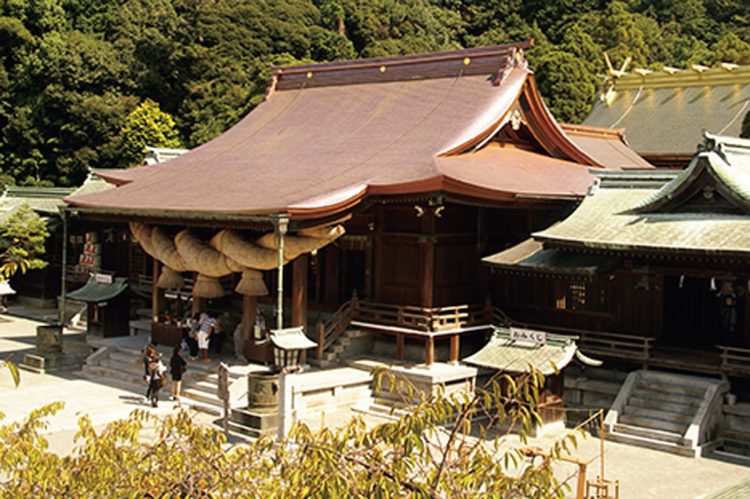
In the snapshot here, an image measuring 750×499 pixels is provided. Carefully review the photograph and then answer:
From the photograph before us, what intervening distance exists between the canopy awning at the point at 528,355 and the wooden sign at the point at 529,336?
0.04m

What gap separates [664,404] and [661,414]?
12.4 inches

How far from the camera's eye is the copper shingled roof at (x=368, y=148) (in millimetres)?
22094

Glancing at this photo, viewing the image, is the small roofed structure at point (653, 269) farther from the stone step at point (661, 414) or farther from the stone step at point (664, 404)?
the stone step at point (661, 414)

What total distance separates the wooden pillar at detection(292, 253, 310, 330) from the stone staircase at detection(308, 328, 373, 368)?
1.04 m

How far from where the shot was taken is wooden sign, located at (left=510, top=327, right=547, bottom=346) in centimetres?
2022

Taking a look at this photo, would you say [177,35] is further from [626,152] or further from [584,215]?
[584,215]

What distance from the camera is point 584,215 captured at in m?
22.3

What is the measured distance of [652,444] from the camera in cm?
1900

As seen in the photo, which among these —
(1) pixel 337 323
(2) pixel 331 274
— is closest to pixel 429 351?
(1) pixel 337 323

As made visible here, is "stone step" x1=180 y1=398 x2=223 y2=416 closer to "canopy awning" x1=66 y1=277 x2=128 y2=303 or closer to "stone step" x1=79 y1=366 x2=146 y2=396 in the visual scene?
"stone step" x1=79 y1=366 x2=146 y2=396

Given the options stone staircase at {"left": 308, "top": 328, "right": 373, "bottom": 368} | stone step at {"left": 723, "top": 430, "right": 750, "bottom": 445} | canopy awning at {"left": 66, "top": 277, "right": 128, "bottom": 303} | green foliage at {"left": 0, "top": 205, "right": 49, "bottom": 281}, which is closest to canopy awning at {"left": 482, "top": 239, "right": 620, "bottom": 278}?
stone staircase at {"left": 308, "top": 328, "right": 373, "bottom": 368}

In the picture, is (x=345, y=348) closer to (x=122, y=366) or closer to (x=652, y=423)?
(x=122, y=366)

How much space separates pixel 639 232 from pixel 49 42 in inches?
1956

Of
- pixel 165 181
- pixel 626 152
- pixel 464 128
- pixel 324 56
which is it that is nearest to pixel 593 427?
pixel 464 128
